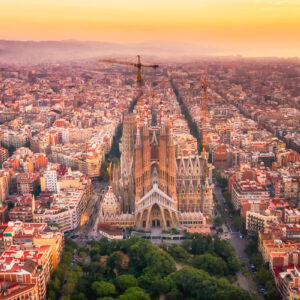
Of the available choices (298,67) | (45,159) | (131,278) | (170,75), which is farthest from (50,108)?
(131,278)

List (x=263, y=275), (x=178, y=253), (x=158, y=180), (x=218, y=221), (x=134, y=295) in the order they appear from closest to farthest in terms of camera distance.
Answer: (x=134, y=295), (x=263, y=275), (x=178, y=253), (x=218, y=221), (x=158, y=180)

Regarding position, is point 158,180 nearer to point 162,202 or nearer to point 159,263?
point 162,202

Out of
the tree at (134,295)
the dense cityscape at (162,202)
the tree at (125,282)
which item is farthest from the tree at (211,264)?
the tree at (134,295)

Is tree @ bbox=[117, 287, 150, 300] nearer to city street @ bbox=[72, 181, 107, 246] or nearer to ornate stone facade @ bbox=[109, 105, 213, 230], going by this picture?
city street @ bbox=[72, 181, 107, 246]

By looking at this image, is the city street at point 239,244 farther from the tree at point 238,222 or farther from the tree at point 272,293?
the tree at point 272,293

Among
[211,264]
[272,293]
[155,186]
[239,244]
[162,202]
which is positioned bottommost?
[239,244]

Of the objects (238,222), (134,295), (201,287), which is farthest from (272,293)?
(238,222)

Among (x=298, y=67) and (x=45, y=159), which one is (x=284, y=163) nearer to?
(x=298, y=67)

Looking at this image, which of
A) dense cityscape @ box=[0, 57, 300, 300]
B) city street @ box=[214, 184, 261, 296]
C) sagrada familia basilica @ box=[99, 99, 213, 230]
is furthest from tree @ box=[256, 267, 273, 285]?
sagrada familia basilica @ box=[99, 99, 213, 230]
